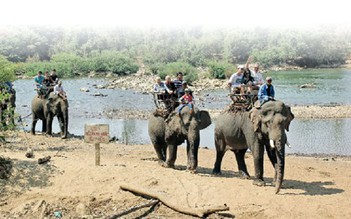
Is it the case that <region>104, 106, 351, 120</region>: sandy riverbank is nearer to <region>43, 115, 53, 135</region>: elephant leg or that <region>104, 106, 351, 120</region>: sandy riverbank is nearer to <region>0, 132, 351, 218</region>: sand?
<region>43, 115, 53, 135</region>: elephant leg

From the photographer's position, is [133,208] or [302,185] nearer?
[133,208]

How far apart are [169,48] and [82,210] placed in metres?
87.1

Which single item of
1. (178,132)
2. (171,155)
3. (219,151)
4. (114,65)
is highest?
(178,132)

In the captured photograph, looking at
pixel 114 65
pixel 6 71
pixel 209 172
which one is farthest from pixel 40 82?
pixel 114 65

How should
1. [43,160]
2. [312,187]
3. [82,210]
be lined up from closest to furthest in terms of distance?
[82,210], [312,187], [43,160]

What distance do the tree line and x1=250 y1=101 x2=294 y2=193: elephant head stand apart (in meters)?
52.3

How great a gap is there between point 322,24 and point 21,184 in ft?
374

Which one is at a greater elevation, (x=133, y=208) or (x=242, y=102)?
(x=242, y=102)

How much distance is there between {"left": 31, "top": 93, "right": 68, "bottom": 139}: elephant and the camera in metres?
22.5

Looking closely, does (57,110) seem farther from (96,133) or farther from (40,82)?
(96,133)

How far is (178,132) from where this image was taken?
51.6 ft

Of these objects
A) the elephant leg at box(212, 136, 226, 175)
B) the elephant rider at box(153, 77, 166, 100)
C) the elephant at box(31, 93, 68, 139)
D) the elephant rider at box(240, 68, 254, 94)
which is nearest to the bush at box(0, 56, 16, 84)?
the elephant rider at box(153, 77, 166, 100)

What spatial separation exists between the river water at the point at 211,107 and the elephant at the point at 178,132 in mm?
5679

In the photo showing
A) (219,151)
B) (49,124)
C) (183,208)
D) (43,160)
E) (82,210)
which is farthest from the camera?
(49,124)
